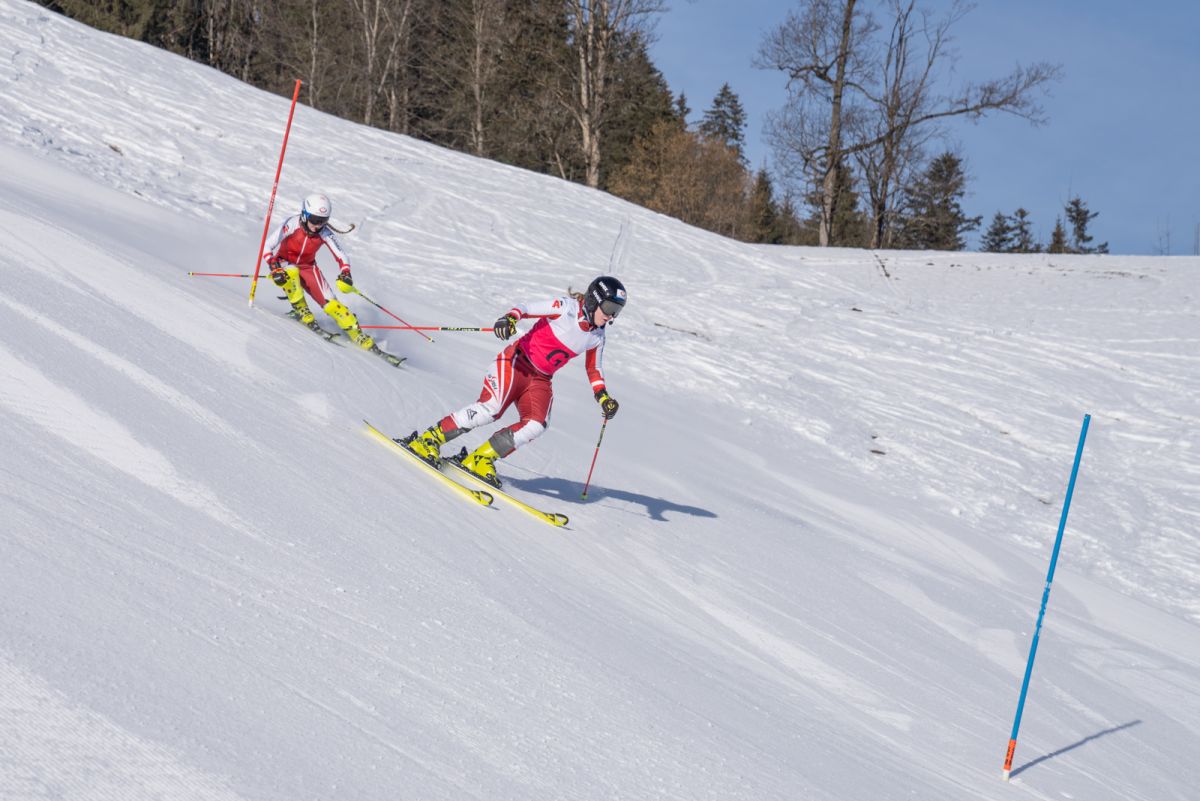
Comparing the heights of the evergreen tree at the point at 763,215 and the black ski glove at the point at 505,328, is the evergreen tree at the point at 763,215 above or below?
above

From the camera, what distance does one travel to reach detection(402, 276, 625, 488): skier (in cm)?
743

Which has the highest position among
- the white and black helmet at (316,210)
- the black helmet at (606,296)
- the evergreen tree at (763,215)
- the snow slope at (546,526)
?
the evergreen tree at (763,215)

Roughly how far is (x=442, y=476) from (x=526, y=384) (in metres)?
0.93

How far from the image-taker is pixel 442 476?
7227 millimetres

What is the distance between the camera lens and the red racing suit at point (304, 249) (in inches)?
429

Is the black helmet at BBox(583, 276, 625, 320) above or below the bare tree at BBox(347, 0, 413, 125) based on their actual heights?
below

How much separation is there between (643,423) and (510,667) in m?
8.10

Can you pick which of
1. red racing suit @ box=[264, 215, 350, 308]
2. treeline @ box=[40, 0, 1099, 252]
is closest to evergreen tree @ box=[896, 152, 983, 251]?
treeline @ box=[40, 0, 1099, 252]

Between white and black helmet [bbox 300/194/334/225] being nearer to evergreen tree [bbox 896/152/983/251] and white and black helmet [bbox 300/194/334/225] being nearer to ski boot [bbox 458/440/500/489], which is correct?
ski boot [bbox 458/440/500/489]

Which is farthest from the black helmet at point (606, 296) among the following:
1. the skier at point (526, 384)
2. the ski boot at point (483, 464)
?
the ski boot at point (483, 464)

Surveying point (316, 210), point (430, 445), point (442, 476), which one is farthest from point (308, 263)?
point (442, 476)

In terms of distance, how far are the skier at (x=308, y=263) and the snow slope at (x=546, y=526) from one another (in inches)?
26.3

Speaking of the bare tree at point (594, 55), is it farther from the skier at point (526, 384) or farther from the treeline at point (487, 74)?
the skier at point (526, 384)

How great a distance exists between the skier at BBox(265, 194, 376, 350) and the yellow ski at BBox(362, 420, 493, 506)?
3.39 metres
